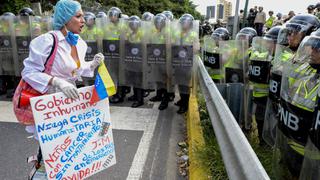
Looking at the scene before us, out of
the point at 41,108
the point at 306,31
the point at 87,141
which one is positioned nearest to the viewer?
the point at 41,108

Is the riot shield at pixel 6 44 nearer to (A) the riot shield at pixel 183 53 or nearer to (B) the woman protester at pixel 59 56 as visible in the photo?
(A) the riot shield at pixel 183 53

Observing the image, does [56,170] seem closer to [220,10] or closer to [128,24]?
[128,24]

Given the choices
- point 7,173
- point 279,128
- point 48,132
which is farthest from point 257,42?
point 7,173

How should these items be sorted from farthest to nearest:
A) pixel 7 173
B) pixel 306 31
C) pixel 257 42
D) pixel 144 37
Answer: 1. pixel 144 37
2. pixel 257 42
3. pixel 7 173
4. pixel 306 31

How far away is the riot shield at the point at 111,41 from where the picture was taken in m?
7.10

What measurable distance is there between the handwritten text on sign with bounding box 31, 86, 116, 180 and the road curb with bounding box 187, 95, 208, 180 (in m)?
0.97

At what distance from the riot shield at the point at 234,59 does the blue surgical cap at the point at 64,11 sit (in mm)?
2682

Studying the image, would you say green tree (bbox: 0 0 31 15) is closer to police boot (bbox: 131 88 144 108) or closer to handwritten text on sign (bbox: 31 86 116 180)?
police boot (bbox: 131 88 144 108)

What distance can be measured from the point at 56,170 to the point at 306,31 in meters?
2.77

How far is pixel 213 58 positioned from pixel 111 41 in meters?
2.40

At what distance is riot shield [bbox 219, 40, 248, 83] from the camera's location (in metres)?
4.77

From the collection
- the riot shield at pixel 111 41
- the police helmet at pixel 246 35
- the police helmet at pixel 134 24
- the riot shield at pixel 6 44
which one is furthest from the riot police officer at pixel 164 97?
the riot shield at pixel 6 44

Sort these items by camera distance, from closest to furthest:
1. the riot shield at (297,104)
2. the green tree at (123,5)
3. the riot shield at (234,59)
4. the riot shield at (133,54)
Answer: the riot shield at (297,104), the riot shield at (234,59), the riot shield at (133,54), the green tree at (123,5)

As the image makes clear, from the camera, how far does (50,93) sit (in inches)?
107
